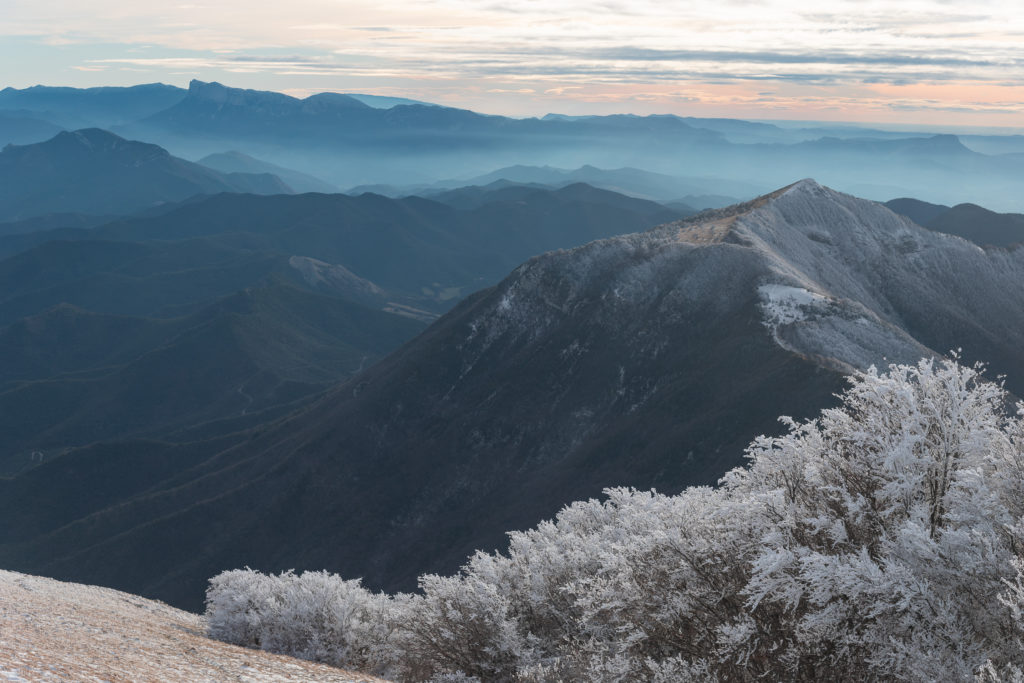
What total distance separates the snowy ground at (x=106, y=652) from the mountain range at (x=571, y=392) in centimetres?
4828

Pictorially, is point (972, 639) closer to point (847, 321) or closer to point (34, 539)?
point (847, 321)

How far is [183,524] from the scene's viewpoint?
339ft

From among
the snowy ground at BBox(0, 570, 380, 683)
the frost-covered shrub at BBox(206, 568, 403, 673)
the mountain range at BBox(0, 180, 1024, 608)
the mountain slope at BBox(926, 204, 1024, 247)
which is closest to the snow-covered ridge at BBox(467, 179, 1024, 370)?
the mountain range at BBox(0, 180, 1024, 608)

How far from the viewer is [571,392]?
292 feet

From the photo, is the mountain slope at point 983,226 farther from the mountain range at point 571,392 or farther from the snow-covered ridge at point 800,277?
the mountain range at point 571,392

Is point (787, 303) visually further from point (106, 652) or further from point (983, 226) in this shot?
point (983, 226)

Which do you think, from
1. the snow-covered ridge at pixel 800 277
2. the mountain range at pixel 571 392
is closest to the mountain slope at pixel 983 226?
the snow-covered ridge at pixel 800 277

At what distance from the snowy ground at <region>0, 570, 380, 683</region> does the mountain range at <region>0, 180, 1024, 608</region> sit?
48278mm

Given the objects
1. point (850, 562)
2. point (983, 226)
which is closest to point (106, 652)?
point (850, 562)

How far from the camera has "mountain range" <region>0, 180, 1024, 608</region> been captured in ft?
248

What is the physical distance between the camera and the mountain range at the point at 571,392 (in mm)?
75500

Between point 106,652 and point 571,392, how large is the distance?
72.2 metres

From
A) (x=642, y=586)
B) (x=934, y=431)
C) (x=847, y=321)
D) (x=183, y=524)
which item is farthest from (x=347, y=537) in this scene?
(x=934, y=431)

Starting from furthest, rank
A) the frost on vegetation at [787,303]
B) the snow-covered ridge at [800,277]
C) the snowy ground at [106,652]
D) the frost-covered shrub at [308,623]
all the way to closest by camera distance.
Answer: the snow-covered ridge at [800,277] < the frost on vegetation at [787,303] < the frost-covered shrub at [308,623] < the snowy ground at [106,652]
